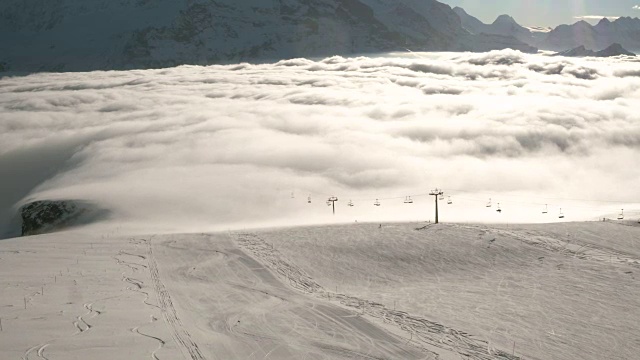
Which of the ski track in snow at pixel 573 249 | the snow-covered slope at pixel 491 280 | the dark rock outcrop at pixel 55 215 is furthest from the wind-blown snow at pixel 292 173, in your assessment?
the snow-covered slope at pixel 491 280

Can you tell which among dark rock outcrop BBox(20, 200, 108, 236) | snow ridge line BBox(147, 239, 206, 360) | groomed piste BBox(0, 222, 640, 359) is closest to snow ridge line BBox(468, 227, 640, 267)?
groomed piste BBox(0, 222, 640, 359)

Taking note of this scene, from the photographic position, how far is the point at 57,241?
52594mm

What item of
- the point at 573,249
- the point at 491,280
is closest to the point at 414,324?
the point at 491,280

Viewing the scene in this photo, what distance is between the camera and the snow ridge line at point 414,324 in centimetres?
2781

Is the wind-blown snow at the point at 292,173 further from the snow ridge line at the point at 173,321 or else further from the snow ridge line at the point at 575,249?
the snow ridge line at the point at 173,321

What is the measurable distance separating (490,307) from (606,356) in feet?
25.8

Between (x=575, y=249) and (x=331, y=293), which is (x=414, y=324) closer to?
(x=331, y=293)

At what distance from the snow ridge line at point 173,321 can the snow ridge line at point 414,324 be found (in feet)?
29.0

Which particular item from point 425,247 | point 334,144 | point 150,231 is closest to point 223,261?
point 425,247

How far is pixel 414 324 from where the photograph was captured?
102 ft

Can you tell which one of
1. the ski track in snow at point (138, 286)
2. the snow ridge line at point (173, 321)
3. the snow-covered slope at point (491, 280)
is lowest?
the snow-covered slope at point (491, 280)

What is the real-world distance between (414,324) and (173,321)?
13.5m

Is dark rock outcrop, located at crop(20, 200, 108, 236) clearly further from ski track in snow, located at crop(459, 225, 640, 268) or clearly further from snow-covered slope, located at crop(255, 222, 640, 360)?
Answer: ski track in snow, located at crop(459, 225, 640, 268)

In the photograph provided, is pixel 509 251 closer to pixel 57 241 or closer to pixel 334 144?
pixel 57 241
